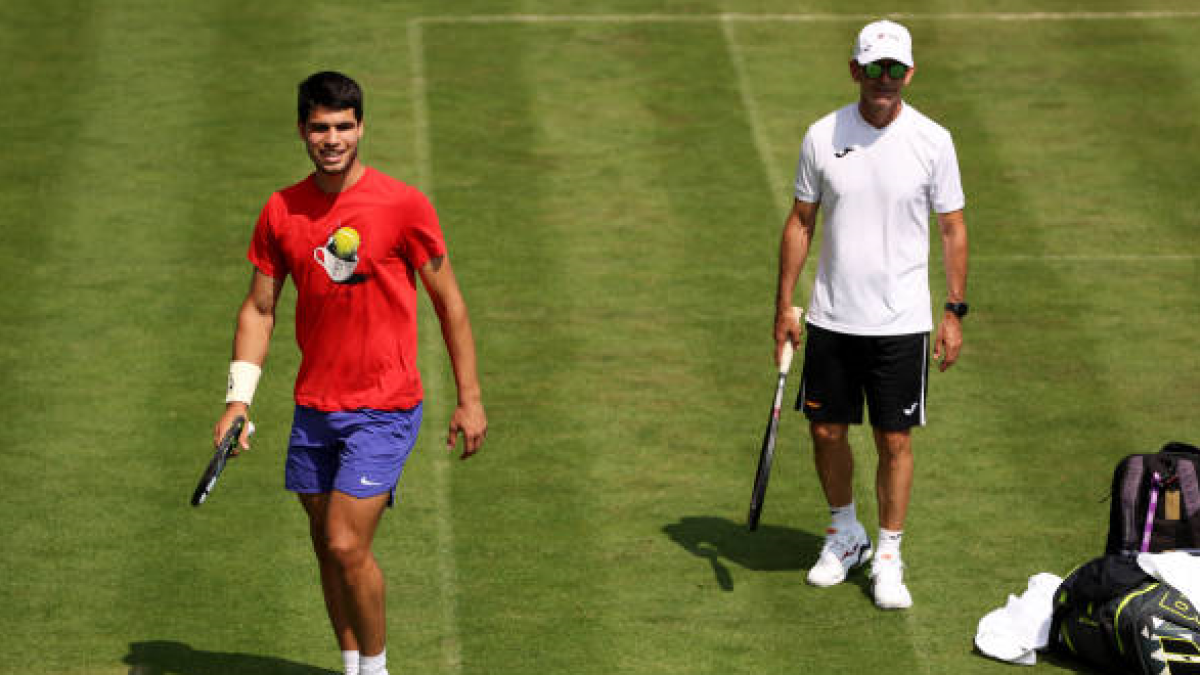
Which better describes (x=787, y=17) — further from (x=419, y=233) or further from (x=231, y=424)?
(x=231, y=424)

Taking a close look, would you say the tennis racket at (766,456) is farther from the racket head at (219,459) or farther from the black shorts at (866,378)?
the racket head at (219,459)

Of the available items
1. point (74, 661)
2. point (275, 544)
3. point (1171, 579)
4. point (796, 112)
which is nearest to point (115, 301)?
point (275, 544)

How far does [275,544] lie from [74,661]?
141 centimetres

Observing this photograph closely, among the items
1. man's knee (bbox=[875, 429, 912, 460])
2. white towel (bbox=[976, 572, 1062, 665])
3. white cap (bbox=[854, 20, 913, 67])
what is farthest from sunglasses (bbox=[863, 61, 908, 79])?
white towel (bbox=[976, 572, 1062, 665])

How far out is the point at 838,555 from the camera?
9.54m

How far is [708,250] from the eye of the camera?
44.8 feet

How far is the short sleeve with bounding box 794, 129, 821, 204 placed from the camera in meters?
9.18

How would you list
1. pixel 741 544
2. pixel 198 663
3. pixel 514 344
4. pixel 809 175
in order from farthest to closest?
pixel 514 344
pixel 741 544
pixel 809 175
pixel 198 663

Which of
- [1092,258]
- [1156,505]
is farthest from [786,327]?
[1092,258]

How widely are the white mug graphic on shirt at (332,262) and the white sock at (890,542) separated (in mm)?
2969

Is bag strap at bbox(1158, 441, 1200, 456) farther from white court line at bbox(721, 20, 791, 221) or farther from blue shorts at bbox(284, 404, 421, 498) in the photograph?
white court line at bbox(721, 20, 791, 221)

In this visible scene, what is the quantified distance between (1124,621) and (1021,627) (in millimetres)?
558

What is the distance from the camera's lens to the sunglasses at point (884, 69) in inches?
350

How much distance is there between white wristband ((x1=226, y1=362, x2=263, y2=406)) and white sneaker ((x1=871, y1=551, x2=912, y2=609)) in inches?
122
